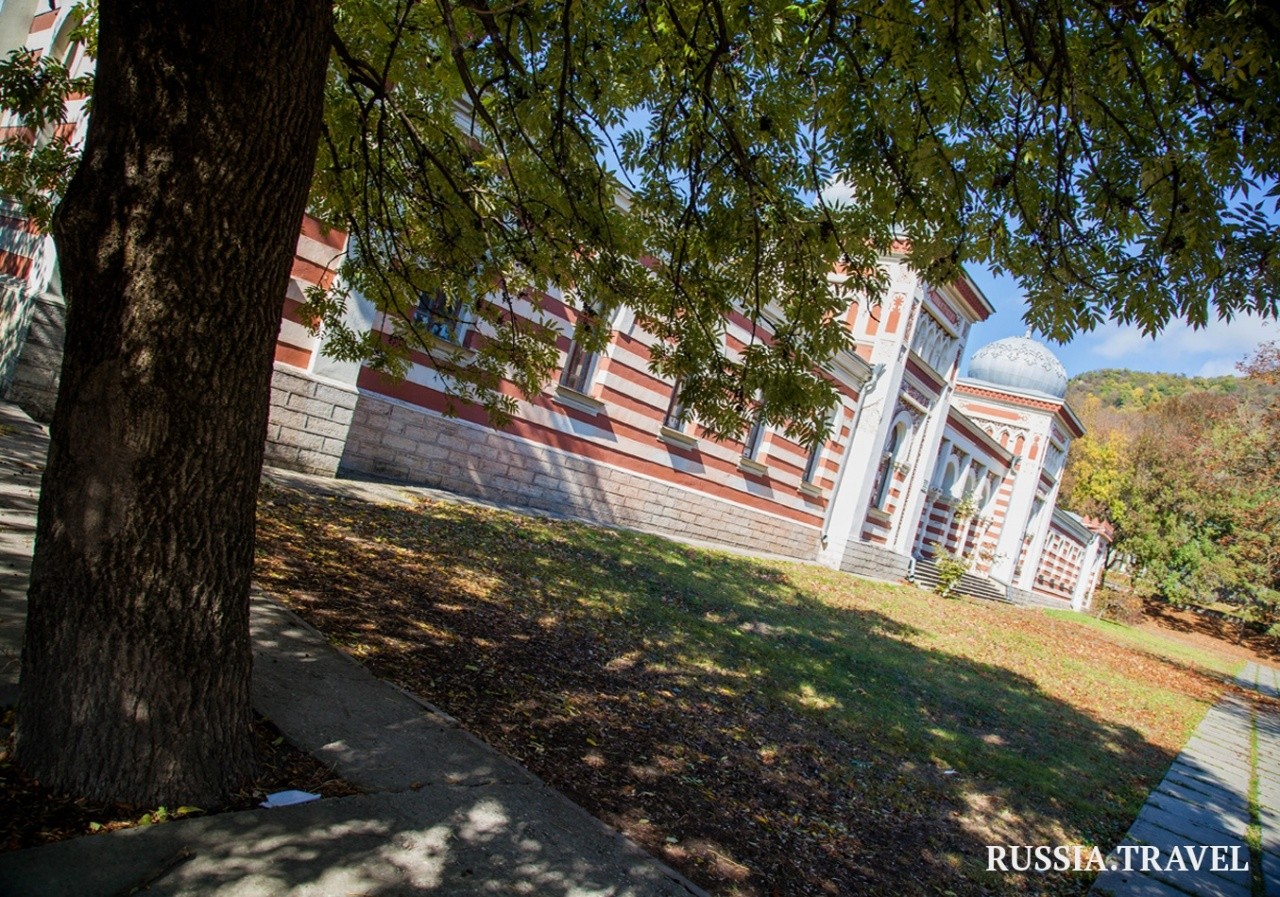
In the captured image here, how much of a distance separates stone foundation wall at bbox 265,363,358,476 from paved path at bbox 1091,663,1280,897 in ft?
30.7

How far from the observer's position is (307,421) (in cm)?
1005

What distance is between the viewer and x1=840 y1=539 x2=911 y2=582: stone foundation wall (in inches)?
896

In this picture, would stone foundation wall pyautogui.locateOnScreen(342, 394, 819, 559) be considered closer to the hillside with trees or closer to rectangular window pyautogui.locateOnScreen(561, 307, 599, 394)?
rectangular window pyautogui.locateOnScreen(561, 307, 599, 394)

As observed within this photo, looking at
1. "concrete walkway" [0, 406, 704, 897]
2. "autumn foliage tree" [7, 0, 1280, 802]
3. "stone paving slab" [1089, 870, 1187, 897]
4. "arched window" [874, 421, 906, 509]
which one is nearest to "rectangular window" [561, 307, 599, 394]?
"autumn foliage tree" [7, 0, 1280, 802]

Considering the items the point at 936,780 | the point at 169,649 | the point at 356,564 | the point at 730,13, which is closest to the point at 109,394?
the point at 169,649

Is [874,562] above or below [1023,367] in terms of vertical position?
below

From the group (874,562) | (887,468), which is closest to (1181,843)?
(874,562)

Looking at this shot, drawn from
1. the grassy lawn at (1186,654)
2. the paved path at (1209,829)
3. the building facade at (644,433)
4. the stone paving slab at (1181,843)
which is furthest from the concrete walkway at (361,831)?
the grassy lawn at (1186,654)

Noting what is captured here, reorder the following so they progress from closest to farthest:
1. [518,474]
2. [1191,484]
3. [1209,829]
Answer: [1209,829] < [518,474] < [1191,484]

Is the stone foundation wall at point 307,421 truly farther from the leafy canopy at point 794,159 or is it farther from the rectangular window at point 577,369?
the rectangular window at point 577,369

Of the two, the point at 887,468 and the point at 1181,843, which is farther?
the point at 887,468

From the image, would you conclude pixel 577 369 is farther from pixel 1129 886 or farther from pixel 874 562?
pixel 874 562

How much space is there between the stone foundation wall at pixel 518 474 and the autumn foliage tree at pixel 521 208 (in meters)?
4.91

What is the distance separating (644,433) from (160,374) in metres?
13.9
